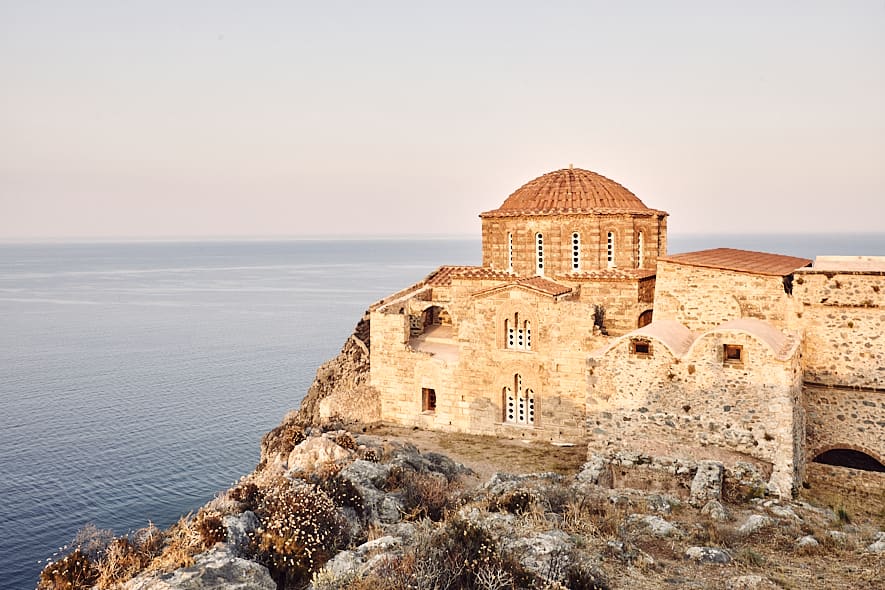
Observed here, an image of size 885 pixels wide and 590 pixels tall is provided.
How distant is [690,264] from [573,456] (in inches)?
239

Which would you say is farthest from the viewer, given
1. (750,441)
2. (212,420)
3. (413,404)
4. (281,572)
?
(212,420)

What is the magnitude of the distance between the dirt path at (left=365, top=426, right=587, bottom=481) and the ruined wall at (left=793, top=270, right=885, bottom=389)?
640cm

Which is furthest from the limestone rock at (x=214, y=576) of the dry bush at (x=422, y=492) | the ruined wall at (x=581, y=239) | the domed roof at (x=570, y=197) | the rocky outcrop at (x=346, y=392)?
the domed roof at (x=570, y=197)

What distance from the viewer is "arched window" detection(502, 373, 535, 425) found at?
827 inches

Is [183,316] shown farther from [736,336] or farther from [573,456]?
[736,336]

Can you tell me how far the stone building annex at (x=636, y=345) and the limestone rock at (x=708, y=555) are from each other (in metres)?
5.31

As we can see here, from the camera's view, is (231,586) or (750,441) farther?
(750,441)

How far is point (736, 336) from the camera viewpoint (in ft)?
49.4

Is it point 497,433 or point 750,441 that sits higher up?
point 750,441

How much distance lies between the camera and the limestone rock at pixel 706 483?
43.9ft

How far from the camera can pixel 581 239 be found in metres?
23.0

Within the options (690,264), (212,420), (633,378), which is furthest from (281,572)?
(212,420)

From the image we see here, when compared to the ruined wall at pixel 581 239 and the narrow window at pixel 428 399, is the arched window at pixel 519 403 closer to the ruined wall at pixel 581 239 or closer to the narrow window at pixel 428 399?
the narrow window at pixel 428 399

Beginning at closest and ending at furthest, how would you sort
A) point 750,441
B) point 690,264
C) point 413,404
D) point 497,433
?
1. point 750,441
2. point 690,264
3. point 497,433
4. point 413,404
